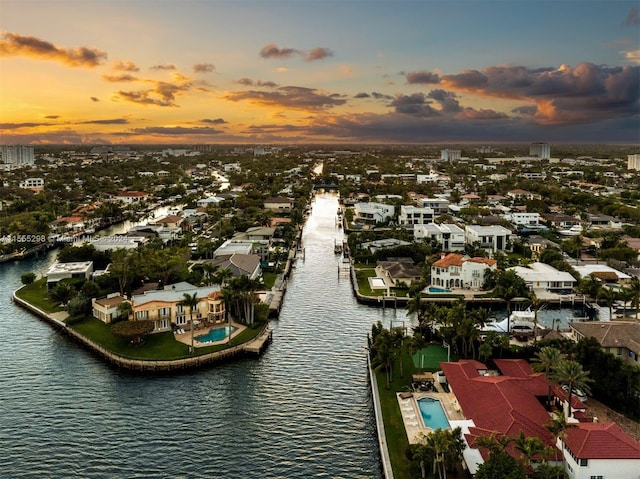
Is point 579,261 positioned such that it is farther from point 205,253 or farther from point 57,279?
point 57,279

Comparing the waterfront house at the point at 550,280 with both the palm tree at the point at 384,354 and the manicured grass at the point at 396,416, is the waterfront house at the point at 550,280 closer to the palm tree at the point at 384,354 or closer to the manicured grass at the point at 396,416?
the manicured grass at the point at 396,416

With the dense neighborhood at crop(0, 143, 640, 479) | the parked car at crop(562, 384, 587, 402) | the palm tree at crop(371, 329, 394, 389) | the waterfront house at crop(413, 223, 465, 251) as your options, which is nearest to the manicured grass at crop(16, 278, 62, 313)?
the dense neighborhood at crop(0, 143, 640, 479)

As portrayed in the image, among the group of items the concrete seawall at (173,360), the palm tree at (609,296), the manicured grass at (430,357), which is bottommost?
the concrete seawall at (173,360)

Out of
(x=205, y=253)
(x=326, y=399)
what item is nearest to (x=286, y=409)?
(x=326, y=399)

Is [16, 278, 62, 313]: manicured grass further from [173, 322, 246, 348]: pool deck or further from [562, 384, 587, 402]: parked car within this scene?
[562, 384, 587, 402]: parked car

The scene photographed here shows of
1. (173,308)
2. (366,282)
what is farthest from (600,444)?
(366,282)

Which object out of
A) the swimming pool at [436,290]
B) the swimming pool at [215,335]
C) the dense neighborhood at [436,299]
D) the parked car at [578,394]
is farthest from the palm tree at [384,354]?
the swimming pool at [436,290]
